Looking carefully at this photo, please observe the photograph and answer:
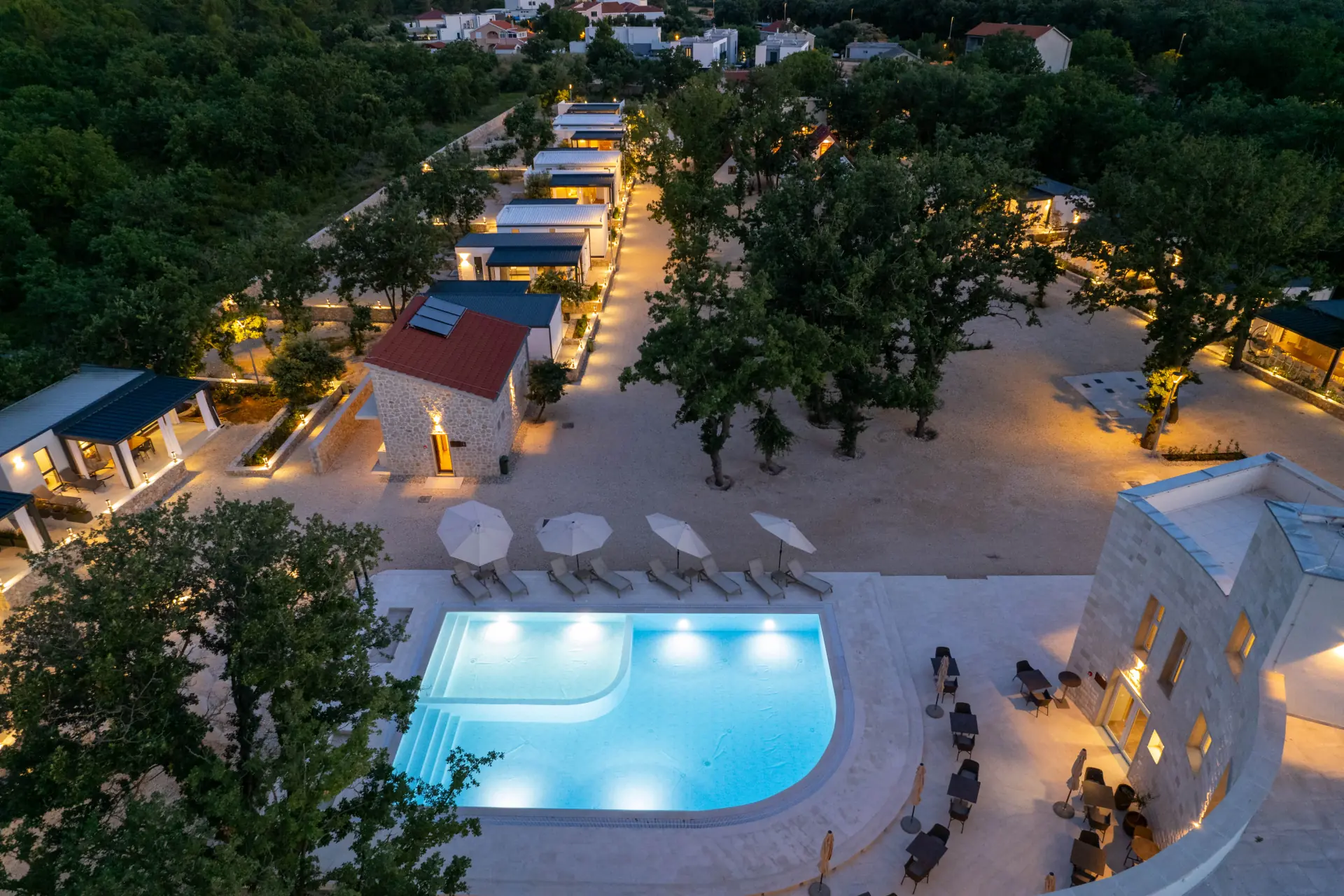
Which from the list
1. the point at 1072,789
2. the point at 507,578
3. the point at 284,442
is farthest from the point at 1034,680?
the point at 284,442

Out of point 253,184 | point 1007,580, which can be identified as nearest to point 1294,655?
point 1007,580

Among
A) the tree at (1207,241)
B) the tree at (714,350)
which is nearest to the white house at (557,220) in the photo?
the tree at (714,350)

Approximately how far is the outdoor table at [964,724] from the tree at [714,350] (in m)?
9.25

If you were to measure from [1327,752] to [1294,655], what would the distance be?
1.92 m

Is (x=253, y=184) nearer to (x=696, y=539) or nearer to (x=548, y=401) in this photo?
(x=548, y=401)

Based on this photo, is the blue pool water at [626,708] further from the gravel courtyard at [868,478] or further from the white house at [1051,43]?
the white house at [1051,43]

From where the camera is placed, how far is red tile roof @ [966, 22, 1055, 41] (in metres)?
81.0

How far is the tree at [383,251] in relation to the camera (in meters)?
31.9

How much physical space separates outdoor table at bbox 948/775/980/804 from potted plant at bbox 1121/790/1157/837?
247 cm

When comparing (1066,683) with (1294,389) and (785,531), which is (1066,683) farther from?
(1294,389)

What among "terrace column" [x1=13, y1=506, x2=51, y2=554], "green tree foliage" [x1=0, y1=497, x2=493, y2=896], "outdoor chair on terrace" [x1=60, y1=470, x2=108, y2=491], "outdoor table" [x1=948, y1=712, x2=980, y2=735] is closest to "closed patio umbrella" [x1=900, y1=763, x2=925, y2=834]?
"outdoor table" [x1=948, y1=712, x2=980, y2=735]

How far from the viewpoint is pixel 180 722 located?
10008mm

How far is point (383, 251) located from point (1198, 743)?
31460mm

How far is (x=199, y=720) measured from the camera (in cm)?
1016
